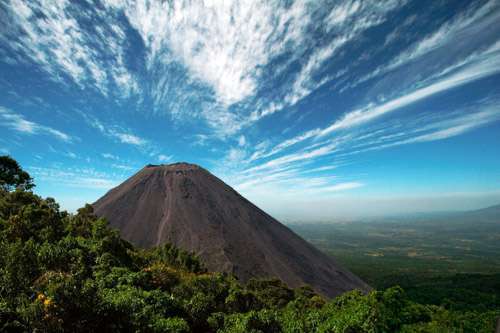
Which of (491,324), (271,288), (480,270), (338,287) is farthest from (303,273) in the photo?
(480,270)

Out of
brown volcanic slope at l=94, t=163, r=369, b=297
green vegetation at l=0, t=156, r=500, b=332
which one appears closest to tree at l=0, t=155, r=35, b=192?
green vegetation at l=0, t=156, r=500, b=332

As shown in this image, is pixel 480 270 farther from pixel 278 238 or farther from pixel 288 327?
pixel 288 327

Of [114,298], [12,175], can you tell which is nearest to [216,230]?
[12,175]

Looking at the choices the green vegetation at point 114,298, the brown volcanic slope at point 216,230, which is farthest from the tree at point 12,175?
the brown volcanic slope at point 216,230

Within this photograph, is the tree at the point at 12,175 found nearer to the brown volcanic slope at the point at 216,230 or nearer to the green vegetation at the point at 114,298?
the green vegetation at the point at 114,298

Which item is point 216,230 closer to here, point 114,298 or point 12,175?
point 12,175

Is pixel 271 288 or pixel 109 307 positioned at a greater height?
pixel 109 307
